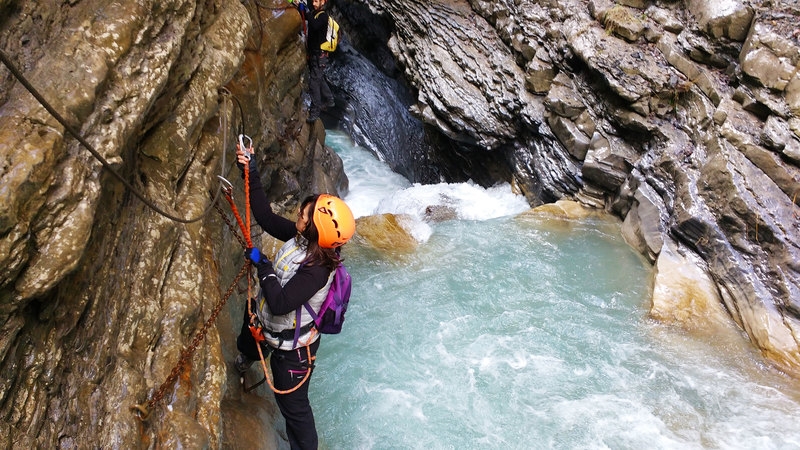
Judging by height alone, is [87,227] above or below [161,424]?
above

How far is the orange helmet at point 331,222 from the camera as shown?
3303mm

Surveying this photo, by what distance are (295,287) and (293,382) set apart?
3.01ft

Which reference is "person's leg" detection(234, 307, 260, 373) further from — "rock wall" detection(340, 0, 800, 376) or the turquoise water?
"rock wall" detection(340, 0, 800, 376)

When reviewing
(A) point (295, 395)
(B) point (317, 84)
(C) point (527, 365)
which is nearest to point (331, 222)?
(A) point (295, 395)

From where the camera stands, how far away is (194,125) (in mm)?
4289

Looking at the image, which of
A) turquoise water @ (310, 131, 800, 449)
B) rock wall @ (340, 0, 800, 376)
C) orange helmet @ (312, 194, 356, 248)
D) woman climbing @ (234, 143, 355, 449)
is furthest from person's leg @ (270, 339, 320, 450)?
rock wall @ (340, 0, 800, 376)

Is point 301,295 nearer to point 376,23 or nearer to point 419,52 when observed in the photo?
point 419,52

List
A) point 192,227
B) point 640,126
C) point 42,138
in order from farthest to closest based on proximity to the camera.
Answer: point 640,126, point 192,227, point 42,138

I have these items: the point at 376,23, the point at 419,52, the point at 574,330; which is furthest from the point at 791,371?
the point at 376,23

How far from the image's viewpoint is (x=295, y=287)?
3314 mm

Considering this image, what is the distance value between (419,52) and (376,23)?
2438mm

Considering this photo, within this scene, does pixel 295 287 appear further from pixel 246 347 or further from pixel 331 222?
pixel 246 347

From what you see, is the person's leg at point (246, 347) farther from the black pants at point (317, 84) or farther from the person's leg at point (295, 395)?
the black pants at point (317, 84)

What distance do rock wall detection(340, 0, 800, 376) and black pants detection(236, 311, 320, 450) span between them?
5.45 meters
